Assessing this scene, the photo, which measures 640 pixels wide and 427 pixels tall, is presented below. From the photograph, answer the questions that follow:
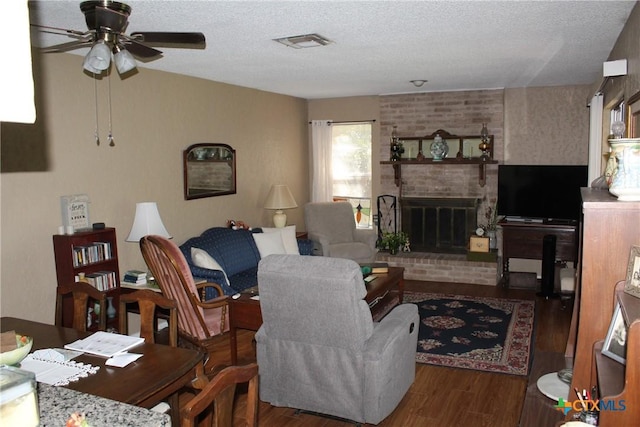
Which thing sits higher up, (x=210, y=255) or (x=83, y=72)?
(x=83, y=72)

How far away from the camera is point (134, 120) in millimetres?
5145

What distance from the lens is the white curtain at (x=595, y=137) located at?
5.75 meters

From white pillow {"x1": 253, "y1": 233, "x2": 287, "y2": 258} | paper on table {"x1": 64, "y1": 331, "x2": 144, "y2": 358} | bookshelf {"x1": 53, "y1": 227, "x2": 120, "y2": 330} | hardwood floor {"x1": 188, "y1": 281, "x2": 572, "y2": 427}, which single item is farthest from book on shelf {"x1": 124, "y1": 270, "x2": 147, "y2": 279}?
paper on table {"x1": 64, "y1": 331, "x2": 144, "y2": 358}

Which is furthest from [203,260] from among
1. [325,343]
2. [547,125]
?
[547,125]

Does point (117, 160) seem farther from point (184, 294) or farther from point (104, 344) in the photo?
point (104, 344)

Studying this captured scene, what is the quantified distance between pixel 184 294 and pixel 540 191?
183 inches

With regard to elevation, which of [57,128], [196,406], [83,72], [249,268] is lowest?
[249,268]

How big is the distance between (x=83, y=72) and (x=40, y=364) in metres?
2.98

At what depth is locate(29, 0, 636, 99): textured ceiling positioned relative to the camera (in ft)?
10.4

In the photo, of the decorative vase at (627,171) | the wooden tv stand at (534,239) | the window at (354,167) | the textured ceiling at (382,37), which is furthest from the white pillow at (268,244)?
the decorative vase at (627,171)

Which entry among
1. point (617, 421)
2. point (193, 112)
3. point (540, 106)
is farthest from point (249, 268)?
point (617, 421)

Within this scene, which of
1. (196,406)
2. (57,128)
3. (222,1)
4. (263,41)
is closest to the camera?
(196,406)

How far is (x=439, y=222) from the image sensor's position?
768 centimetres

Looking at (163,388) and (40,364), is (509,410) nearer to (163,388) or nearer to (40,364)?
(163,388)
